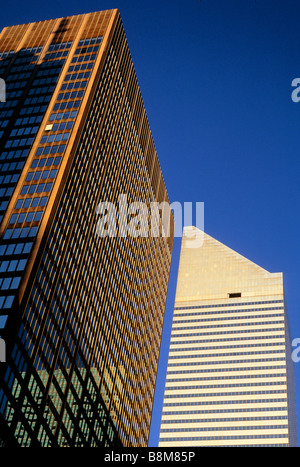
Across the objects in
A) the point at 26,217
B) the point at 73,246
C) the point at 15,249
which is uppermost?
the point at 73,246

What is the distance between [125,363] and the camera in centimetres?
13062

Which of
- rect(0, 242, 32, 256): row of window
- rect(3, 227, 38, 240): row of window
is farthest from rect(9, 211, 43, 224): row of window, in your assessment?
rect(0, 242, 32, 256): row of window

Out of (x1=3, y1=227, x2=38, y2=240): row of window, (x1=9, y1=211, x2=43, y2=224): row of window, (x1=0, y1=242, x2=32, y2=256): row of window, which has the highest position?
(x1=9, y1=211, x2=43, y2=224): row of window

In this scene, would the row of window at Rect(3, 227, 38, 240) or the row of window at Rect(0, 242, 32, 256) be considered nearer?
the row of window at Rect(0, 242, 32, 256)

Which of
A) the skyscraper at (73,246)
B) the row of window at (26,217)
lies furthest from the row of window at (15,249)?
the row of window at (26,217)

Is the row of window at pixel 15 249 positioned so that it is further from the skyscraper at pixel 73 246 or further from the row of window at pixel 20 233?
the row of window at pixel 20 233

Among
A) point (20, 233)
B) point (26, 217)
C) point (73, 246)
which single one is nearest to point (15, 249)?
point (20, 233)

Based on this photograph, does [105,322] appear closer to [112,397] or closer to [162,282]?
[112,397]

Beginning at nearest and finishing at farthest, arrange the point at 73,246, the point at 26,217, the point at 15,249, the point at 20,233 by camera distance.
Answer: the point at 15,249 → the point at 20,233 → the point at 26,217 → the point at 73,246

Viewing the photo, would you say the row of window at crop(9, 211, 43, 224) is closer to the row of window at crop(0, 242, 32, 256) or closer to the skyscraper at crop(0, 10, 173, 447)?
the skyscraper at crop(0, 10, 173, 447)

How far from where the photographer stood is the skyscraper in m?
87.9

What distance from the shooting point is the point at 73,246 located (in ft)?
341

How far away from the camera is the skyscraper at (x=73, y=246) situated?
8788cm

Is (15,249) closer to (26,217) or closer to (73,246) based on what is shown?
(26,217)
